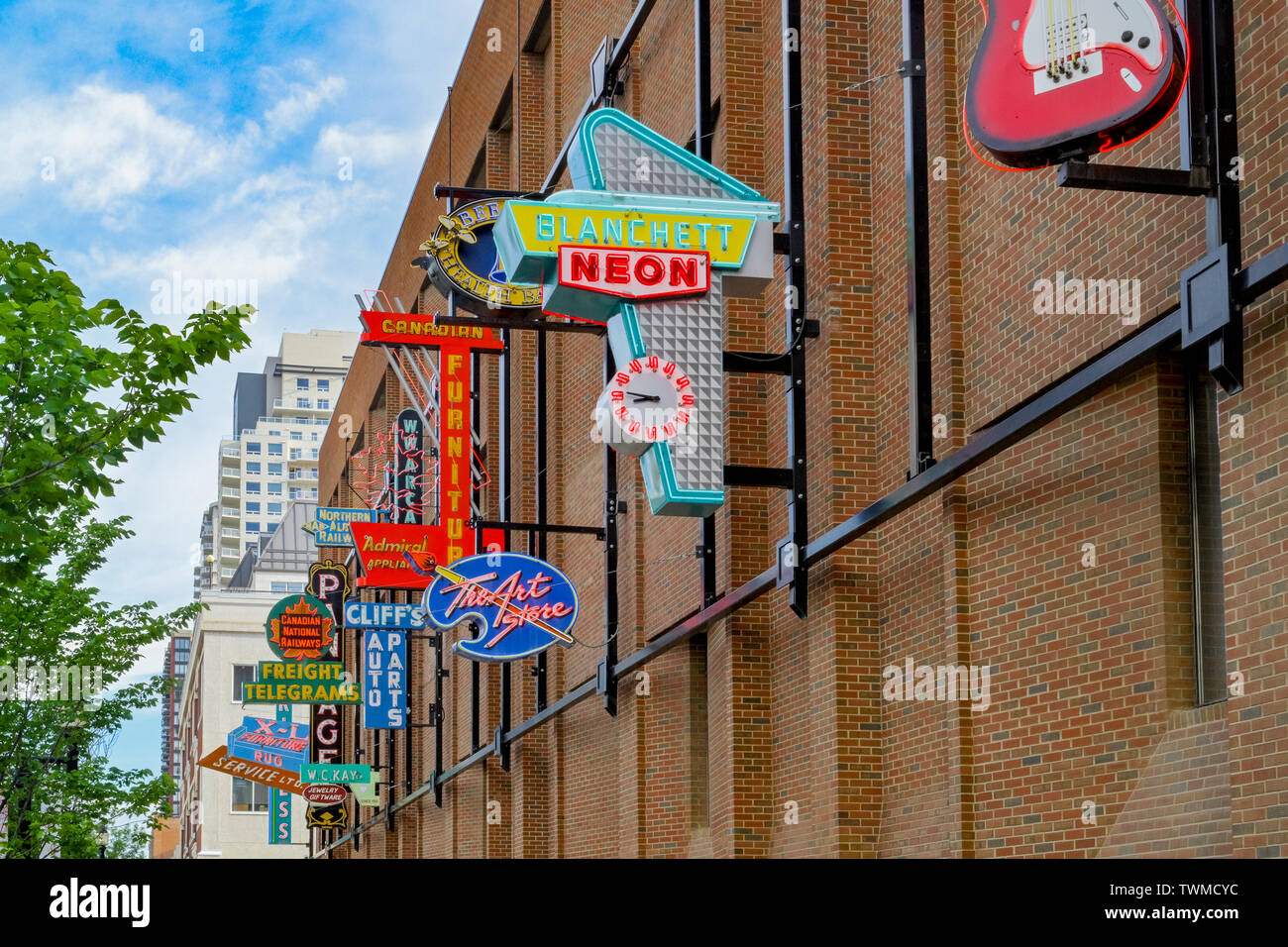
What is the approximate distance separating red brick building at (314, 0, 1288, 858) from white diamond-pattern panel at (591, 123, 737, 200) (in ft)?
3.68

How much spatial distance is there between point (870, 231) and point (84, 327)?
23.0 feet

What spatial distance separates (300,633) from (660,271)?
27059mm

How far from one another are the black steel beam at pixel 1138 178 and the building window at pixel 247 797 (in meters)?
87.5

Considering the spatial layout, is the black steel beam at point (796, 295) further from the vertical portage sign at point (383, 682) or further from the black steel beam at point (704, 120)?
the vertical portage sign at point (383, 682)

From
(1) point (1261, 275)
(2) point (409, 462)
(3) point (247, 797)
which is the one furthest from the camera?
(3) point (247, 797)

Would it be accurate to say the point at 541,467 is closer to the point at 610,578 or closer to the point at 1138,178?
the point at 610,578

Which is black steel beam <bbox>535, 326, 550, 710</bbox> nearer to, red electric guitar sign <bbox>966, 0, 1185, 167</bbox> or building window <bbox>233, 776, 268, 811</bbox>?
red electric guitar sign <bbox>966, 0, 1185, 167</bbox>

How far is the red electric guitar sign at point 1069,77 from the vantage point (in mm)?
8953

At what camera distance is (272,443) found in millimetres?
179250

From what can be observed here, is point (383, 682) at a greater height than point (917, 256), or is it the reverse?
point (917, 256)

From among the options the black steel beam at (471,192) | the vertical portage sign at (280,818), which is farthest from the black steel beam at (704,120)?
the vertical portage sign at (280,818)

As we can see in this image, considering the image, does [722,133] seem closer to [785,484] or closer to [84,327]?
[785,484]

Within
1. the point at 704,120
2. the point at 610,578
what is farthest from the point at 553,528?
the point at 704,120

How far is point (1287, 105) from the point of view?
29.4ft
